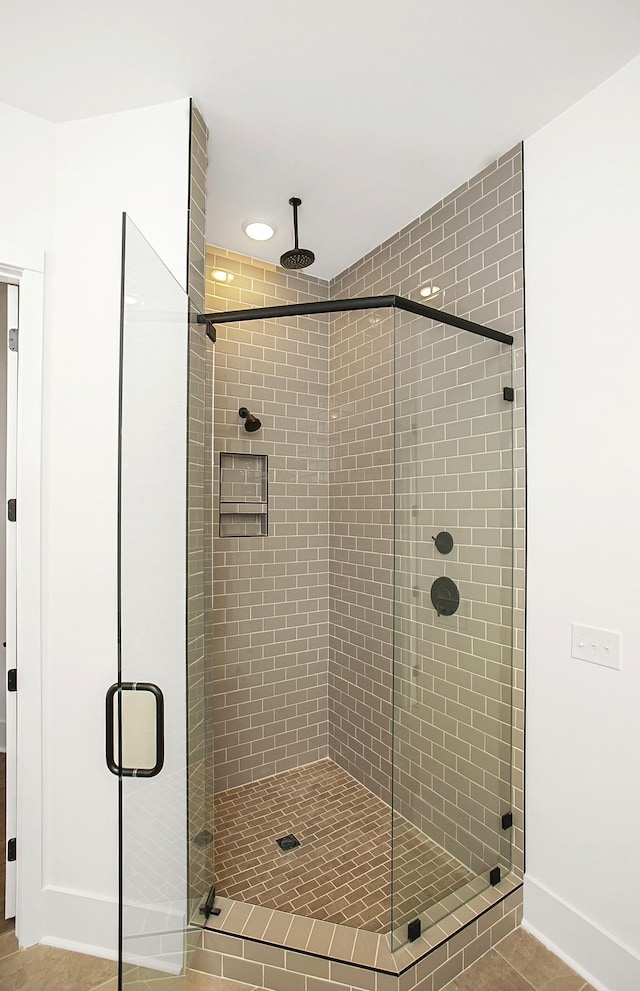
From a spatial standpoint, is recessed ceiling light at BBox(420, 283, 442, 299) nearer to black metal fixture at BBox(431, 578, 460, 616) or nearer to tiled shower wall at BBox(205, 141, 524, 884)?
tiled shower wall at BBox(205, 141, 524, 884)

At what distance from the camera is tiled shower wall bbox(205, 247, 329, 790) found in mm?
1899

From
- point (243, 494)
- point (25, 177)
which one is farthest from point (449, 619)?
point (25, 177)

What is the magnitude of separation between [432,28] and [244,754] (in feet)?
9.26

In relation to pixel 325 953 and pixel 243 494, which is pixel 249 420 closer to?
pixel 243 494

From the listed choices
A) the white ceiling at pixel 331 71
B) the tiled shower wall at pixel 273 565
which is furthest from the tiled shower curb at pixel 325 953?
the white ceiling at pixel 331 71

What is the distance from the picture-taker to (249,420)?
199 centimetres

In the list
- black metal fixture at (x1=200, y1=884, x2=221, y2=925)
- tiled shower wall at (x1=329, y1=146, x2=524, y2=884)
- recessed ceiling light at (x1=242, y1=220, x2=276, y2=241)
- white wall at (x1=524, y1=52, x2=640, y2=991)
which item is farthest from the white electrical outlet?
recessed ceiling light at (x1=242, y1=220, x2=276, y2=241)

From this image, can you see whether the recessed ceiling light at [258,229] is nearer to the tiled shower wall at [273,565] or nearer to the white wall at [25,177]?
the tiled shower wall at [273,565]

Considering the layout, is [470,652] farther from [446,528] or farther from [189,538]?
[189,538]

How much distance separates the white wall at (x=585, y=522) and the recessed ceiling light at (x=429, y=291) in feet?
1.57

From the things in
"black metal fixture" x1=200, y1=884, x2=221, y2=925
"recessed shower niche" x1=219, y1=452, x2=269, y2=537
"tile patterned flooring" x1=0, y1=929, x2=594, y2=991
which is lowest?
"tile patterned flooring" x1=0, y1=929, x2=594, y2=991

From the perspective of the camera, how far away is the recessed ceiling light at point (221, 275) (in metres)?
2.57

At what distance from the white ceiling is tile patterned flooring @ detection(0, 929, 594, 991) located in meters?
2.85

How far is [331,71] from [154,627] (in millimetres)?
1816
